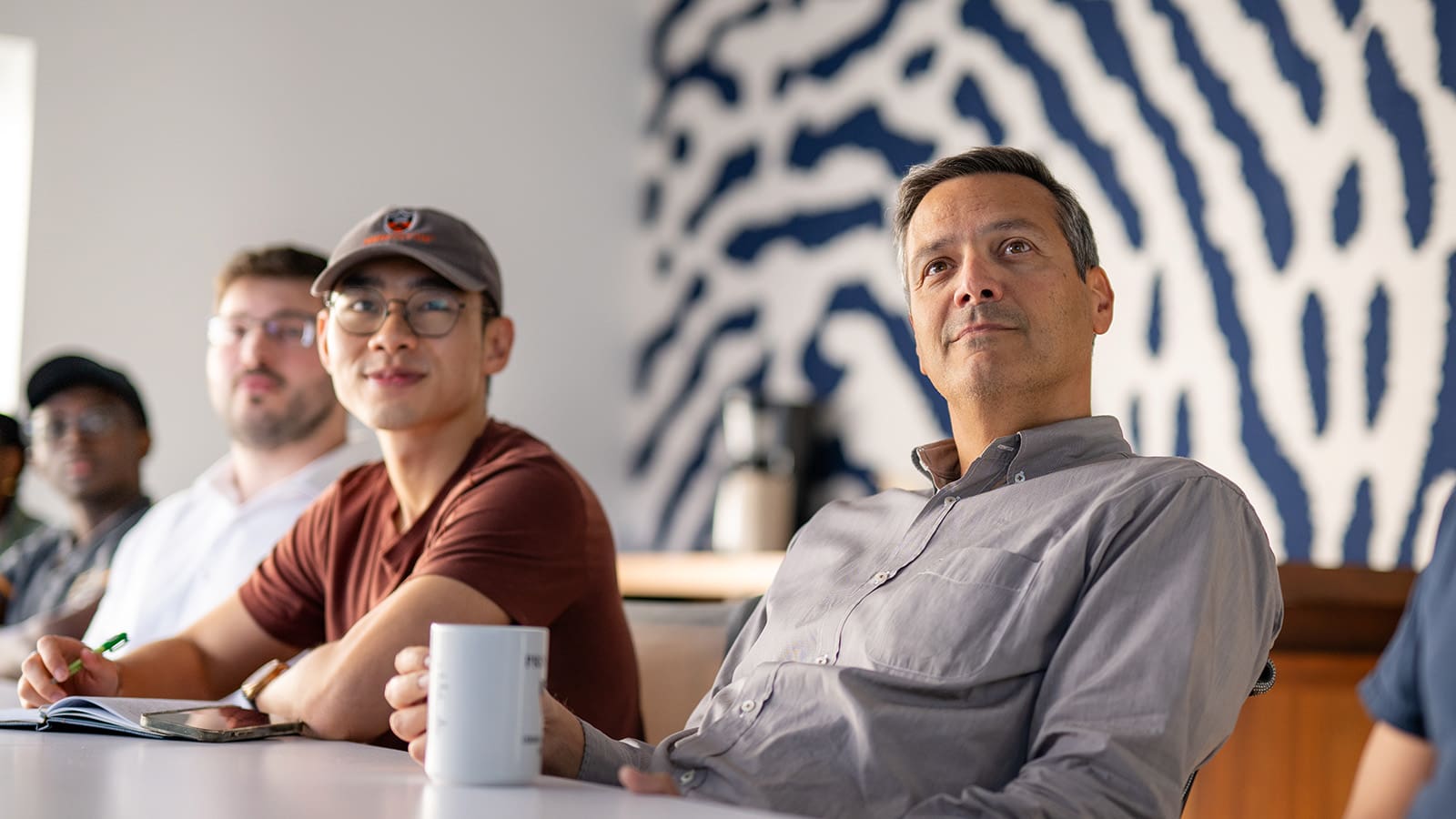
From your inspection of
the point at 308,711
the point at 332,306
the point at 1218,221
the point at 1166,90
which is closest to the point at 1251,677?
the point at 308,711

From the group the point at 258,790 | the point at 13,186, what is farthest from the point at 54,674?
the point at 13,186

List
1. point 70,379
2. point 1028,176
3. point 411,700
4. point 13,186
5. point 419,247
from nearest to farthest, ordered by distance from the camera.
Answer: point 411,700 → point 1028,176 → point 419,247 → point 70,379 → point 13,186

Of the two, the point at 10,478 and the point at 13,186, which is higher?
the point at 13,186

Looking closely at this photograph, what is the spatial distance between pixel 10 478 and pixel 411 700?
8.08 ft

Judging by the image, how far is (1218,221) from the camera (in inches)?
129

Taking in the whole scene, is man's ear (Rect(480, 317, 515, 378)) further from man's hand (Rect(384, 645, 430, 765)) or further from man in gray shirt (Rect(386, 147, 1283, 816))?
man's hand (Rect(384, 645, 430, 765))

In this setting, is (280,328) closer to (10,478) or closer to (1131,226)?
(10,478)

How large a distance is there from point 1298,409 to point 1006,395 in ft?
5.86

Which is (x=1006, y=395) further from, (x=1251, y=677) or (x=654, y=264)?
(x=654, y=264)

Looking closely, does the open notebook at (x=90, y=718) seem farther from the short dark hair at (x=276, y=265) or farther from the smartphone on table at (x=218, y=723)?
the short dark hair at (x=276, y=265)

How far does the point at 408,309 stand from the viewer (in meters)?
1.87

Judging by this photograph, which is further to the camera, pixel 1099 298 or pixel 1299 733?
pixel 1299 733

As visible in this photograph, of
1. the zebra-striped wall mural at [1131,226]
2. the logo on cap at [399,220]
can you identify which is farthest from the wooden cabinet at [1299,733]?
the logo on cap at [399,220]

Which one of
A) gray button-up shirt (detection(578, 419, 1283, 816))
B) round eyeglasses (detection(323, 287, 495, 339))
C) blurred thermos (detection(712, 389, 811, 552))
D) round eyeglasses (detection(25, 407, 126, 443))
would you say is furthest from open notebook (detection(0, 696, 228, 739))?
blurred thermos (detection(712, 389, 811, 552))
